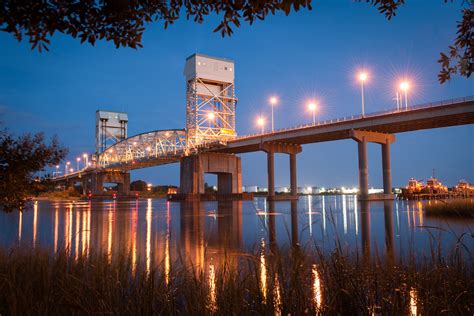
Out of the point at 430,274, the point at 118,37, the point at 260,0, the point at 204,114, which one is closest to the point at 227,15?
the point at 260,0

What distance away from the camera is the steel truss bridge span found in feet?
347

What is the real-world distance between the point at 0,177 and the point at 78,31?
13.6 ft

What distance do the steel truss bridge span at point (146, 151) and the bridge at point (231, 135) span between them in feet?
1.15

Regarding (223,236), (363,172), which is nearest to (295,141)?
(363,172)

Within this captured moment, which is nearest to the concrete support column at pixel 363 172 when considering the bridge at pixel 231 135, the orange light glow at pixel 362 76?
the bridge at pixel 231 135

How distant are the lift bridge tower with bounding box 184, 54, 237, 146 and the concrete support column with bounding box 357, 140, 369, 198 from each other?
34.1 m

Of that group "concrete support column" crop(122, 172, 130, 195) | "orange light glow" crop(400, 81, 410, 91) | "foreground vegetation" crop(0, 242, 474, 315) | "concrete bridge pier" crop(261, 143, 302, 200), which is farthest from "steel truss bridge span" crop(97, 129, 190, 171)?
"foreground vegetation" crop(0, 242, 474, 315)

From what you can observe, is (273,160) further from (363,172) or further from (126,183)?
(126,183)

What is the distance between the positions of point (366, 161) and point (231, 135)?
119 feet

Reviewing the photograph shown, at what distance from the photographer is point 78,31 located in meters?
3.63

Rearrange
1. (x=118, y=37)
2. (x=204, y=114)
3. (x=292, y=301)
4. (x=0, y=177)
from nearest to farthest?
(x=118, y=37)
(x=292, y=301)
(x=0, y=177)
(x=204, y=114)

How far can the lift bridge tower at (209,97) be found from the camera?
316 feet

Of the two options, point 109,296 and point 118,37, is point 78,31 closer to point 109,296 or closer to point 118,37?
point 118,37

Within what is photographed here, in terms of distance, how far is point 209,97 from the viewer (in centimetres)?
9950
